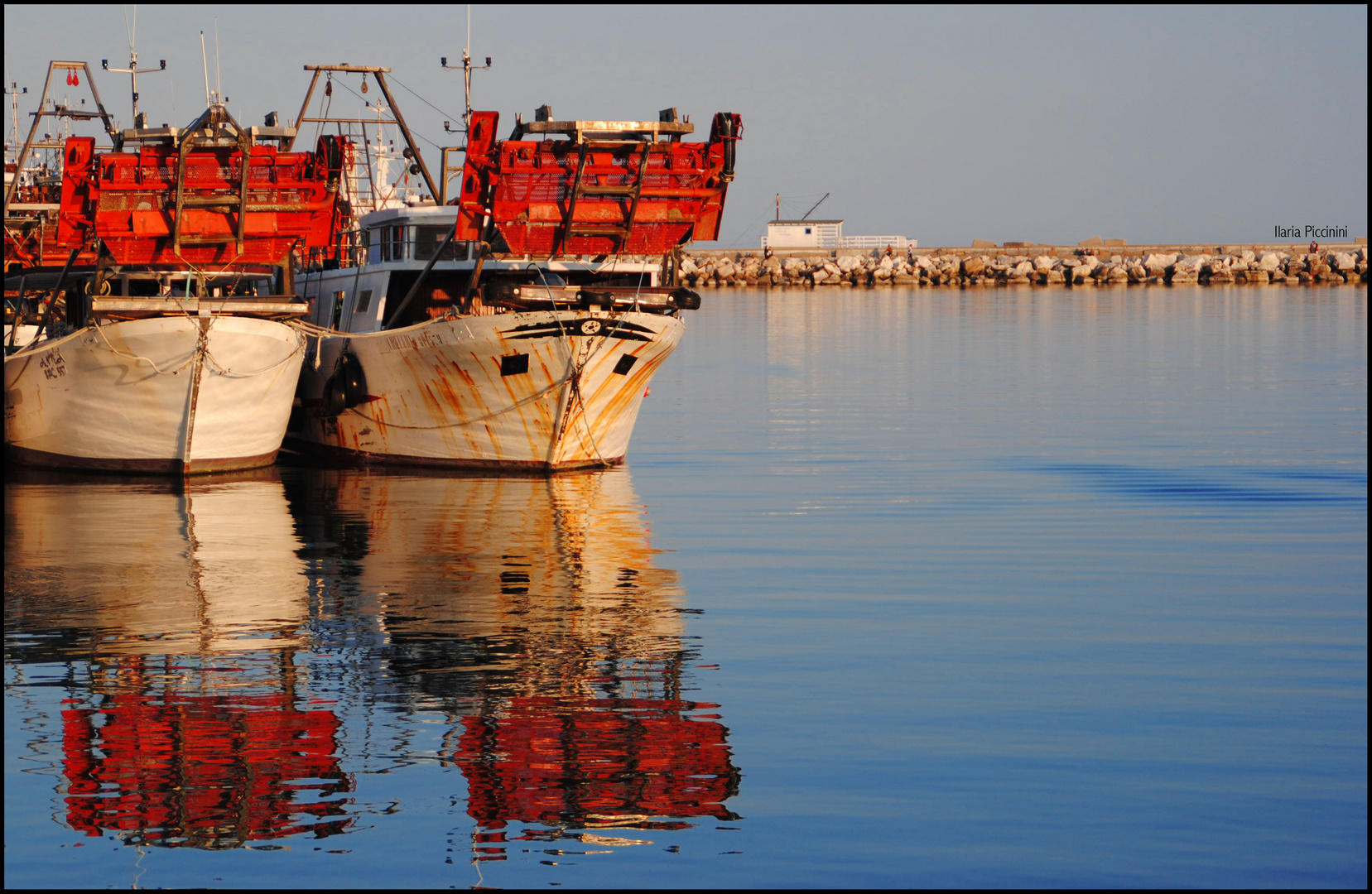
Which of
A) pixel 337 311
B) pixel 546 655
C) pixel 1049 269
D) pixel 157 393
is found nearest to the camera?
pixel 546 655

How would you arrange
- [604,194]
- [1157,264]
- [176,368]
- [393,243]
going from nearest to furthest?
[176,368]
[604,194]
[393,243]
[1157,264]

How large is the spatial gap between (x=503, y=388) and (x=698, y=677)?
1228 cm

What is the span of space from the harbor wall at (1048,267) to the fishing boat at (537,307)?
7473 cm

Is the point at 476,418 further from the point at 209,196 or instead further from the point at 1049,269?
the point at 1049,269

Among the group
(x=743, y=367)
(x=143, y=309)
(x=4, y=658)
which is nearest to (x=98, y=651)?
(x=4, y=658)

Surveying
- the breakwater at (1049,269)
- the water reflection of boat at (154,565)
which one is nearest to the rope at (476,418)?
the water reflection of boat at (154,565)

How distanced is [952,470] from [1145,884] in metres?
15.4

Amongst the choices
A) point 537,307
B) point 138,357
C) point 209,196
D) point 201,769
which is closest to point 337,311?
point 209,196

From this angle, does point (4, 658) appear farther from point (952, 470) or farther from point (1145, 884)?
point (952, 470)

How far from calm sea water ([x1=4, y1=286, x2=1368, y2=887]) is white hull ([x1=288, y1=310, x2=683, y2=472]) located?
93cm

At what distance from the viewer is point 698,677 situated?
10336 millimetres

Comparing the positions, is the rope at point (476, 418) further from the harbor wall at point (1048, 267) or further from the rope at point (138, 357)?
the harbor wall at point (1048, 267)

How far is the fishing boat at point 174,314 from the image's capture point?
21.6m

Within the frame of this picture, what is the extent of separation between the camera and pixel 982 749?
8664mm
